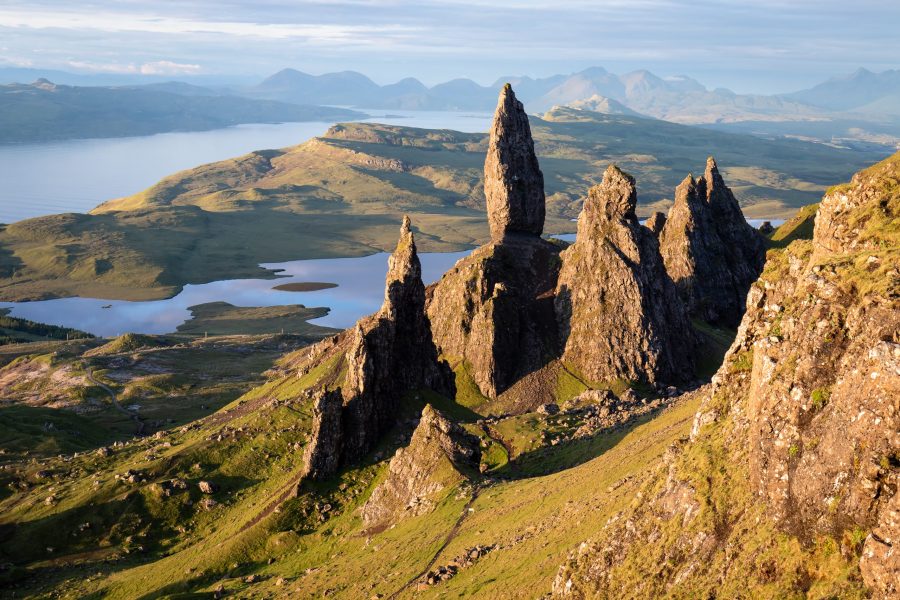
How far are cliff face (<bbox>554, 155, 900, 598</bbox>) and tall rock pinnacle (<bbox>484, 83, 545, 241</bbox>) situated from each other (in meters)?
103

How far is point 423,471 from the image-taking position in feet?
279

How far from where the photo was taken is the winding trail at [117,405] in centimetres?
14888

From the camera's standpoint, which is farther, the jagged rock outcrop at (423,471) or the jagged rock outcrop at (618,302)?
the jagged rock outcrop at (618,302)

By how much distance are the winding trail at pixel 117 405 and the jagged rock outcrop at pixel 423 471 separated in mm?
75694

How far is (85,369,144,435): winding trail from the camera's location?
149 meters

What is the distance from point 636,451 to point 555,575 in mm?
25574

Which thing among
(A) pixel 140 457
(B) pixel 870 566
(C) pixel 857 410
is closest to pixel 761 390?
(C) pixel 857 410

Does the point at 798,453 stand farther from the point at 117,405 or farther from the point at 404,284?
the point at 117,405

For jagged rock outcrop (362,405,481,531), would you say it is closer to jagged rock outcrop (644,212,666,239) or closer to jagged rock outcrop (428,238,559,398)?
jagged rock outcrop (428,238,559,398)

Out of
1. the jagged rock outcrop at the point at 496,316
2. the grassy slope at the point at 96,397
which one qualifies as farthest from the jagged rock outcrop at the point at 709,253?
the grassy slope at the point at 96,397

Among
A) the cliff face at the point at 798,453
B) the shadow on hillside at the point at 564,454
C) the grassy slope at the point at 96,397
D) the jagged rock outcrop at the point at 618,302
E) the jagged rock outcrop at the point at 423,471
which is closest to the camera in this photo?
the cliff face at the point at 798,453

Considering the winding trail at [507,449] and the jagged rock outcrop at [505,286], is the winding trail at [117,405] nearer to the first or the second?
the jagged rock outcrop at [505,286]

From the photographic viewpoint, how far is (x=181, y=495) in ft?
323

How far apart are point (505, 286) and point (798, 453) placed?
9802 cm
